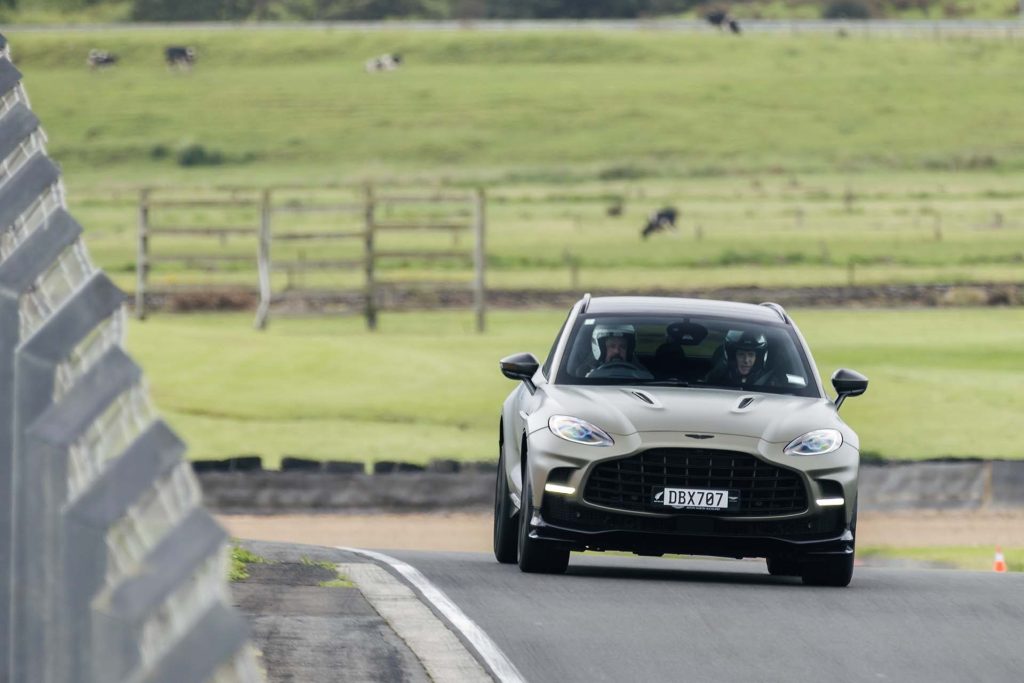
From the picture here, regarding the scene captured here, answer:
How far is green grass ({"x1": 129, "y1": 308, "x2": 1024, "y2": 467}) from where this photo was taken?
27.0 m

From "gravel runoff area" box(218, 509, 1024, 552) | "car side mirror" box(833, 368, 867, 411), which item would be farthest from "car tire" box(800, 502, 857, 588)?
"gravel runoff area" box(218, 509, 1024, 552)

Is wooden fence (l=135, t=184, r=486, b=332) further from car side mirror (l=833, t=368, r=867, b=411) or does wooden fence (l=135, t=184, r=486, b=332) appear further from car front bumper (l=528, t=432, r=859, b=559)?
car front bumper (l=528, t=432, r=859, b=559)

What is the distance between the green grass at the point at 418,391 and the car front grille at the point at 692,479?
14.0 metres

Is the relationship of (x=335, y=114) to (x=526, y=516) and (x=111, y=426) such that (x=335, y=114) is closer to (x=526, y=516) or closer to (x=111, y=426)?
(x=526, y=516)

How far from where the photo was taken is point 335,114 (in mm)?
115062

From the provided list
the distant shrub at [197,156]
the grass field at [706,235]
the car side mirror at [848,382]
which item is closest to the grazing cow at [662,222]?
the grass field at [706,235]

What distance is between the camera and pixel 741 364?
12.5 meters

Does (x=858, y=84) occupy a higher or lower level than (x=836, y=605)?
lower

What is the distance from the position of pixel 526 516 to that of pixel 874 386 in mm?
20176

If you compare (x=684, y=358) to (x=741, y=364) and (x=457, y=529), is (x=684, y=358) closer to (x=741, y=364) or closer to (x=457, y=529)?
(x=741, y=364)

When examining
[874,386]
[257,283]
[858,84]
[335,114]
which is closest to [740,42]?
[858,84]

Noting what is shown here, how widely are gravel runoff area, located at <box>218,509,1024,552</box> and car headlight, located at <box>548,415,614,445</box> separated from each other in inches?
334

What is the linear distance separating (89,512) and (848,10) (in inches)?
5854

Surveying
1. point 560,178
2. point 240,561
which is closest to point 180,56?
point 560,178
